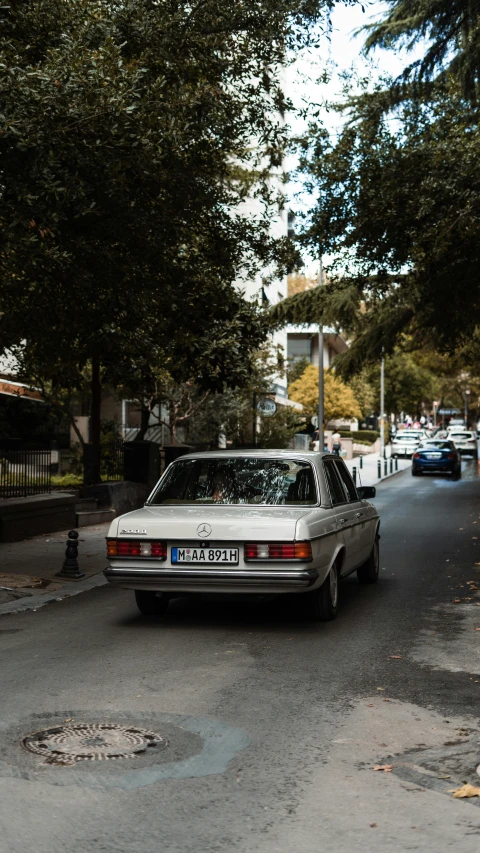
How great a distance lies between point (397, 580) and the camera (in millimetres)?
11789

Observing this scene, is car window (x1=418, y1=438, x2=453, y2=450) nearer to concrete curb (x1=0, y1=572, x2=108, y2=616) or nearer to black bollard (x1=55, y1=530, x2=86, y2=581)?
concrete curb (x1=0, y1=572, x2=108, y2=616)

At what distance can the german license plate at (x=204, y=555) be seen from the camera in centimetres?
803

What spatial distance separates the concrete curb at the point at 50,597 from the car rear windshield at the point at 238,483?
185cm

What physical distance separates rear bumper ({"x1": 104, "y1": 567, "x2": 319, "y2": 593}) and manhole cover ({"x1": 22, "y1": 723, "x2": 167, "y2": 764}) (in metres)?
2.61

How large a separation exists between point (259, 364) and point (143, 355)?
52.5ft

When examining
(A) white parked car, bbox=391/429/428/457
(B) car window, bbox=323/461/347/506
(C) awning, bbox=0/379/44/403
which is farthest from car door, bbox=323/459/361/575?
(A) white parked car, bbox=391/429/428/457

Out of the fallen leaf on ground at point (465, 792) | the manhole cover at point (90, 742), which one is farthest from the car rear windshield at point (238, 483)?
the fallen leaf on ground at point (465, 792)

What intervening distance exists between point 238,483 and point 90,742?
13.4 ft

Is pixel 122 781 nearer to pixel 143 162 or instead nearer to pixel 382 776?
pixel 382 776

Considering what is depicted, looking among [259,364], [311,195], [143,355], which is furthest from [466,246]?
[259,364]

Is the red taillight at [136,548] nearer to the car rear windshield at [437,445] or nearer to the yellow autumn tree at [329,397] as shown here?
the car rear windshield at [437,445]

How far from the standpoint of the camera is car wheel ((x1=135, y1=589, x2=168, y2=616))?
8891 millimetres

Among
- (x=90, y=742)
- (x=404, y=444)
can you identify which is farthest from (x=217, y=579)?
(x=404, y=444)

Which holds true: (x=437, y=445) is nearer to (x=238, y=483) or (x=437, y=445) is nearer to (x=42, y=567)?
(x=42, y=567)
